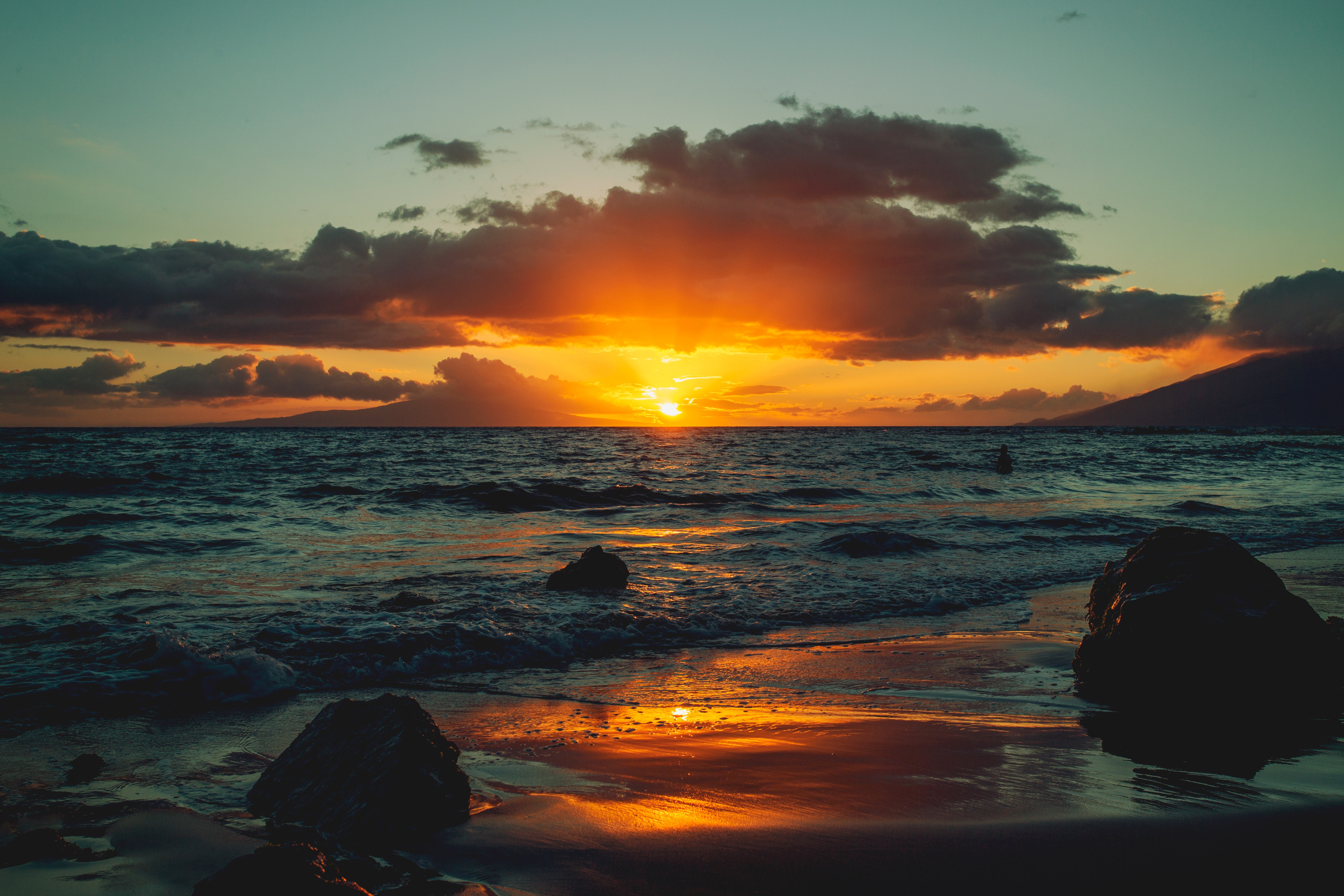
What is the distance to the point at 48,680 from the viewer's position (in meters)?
5.34

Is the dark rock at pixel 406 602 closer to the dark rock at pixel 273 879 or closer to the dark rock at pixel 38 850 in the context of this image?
the dark rock at pixel 38 850

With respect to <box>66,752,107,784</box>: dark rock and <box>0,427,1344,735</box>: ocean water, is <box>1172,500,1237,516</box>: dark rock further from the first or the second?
<box>66,752,107,784</box>: dark rock

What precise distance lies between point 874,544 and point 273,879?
1190cm

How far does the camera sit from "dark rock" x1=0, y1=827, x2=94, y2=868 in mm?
2771

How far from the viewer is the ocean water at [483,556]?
625 cm

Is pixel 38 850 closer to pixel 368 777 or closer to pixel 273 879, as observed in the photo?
pixel 368 777

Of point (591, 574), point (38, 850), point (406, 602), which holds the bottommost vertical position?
point (406, 602)

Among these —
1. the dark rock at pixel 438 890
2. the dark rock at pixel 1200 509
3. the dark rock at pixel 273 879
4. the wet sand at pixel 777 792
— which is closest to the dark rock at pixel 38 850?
the wet sand at pixel 777 792

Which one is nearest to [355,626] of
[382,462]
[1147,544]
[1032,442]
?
[1147,544]

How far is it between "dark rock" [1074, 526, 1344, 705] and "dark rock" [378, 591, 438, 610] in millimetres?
6433

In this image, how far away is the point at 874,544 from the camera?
42.7 ft

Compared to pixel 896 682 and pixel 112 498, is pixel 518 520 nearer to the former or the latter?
pixel 112 498

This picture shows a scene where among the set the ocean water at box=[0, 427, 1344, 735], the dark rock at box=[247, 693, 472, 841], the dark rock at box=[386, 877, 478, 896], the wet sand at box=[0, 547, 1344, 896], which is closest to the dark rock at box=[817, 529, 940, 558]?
the ocean water at box=[0, 427, 1344, 735]

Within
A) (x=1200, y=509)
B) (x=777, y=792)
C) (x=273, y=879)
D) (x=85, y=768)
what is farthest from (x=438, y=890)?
(x=1200, y=509)
